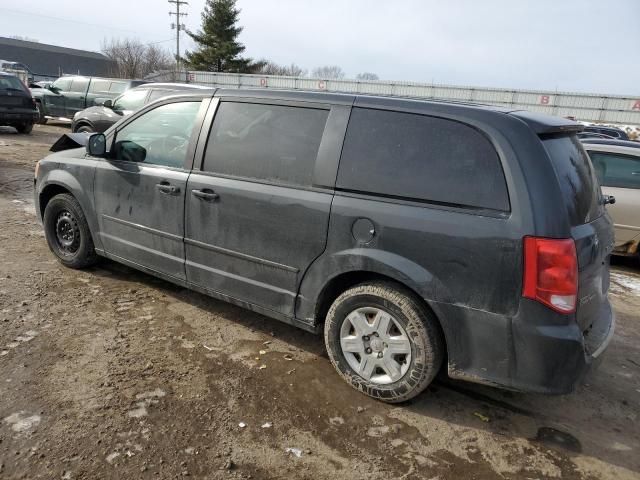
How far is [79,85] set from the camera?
16141 mm

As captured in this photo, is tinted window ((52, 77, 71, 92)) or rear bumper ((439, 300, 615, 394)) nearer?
rear bumper ((439, 300, 615, 394))

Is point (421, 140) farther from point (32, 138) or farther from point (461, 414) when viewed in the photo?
point (32, 138)

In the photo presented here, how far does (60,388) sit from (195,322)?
1.16 m

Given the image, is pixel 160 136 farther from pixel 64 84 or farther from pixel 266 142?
pixel 64 84

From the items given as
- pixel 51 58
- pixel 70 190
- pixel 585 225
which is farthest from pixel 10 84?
pixel 51 58

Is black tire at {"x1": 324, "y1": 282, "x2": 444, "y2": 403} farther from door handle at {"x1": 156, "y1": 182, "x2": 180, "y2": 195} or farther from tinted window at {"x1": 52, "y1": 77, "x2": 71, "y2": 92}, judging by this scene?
tinted window at {"x1": 52, "y1": 77, "x2": 71, "y2": 92}

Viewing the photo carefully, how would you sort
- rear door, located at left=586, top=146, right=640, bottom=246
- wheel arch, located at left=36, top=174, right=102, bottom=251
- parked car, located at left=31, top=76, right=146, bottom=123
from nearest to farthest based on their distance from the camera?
wheel arch, located at left=36, top=174, right=102, bottom=251
rear door, located at left=586, top=146, right=640, bottom=246
parked car, located at left=31, top=76, right=146, bottom=123

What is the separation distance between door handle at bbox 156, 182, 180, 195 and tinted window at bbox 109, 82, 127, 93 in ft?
40.1

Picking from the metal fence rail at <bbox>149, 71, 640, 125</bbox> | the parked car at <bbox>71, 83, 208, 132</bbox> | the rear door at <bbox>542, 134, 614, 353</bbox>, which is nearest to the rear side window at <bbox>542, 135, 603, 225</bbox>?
the rear door at <bbox>542, 134, 614, 353</bbox>

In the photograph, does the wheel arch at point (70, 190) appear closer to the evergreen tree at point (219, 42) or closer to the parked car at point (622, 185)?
the parked car at point (622, 185)

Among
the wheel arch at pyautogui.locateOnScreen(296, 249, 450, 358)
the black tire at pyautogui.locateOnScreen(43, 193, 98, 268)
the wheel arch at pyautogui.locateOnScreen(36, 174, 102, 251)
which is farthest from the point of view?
the black tire at pyautogui.locateOnScreen(43, 193, 98, 268)

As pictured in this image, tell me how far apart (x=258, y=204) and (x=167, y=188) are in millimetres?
898

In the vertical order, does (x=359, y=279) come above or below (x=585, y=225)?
below

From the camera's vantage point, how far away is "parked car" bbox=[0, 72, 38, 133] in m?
13.8
